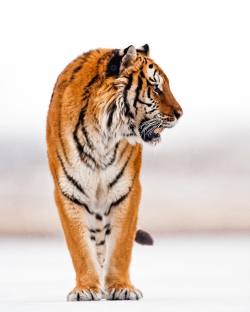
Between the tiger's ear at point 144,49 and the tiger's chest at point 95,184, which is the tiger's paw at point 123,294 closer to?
the tiger's chest at point 95,184

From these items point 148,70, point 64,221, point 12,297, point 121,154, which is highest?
point 148,70

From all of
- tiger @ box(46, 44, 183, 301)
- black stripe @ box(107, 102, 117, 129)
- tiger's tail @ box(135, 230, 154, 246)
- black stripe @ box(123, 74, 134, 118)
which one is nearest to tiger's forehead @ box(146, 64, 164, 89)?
tiger @ box(46, 44, 183, 301)

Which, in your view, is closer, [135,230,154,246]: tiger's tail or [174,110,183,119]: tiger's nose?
[174,110,183,119]: tiger's nose

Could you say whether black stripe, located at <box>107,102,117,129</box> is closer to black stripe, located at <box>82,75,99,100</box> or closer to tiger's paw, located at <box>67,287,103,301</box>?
black stripe, located at <box>82,75,99,100</box>

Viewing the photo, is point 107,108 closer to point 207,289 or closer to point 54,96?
point 54,96

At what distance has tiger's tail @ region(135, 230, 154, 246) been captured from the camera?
254 inches

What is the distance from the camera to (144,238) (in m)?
6.48

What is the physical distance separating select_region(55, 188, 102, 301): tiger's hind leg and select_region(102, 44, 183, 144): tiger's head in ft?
1.63

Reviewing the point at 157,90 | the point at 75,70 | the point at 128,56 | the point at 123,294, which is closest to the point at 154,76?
the point at 157,90

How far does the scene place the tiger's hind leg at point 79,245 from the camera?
543 cm

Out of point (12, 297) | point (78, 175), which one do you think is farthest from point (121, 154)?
point (12, 297)

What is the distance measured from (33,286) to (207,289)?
1097 millimetres

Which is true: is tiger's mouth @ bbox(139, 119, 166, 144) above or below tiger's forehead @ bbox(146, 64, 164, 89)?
below

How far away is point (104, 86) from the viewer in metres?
5.46
